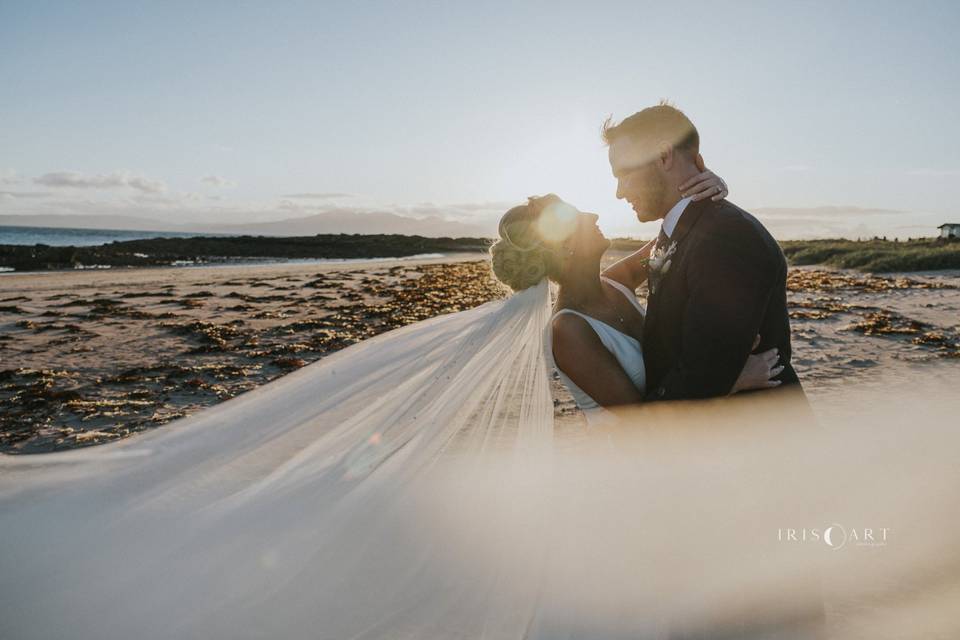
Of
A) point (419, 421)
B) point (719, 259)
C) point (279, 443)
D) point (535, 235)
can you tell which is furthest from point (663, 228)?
point (279, 443)

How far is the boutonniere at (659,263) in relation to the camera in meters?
2.97

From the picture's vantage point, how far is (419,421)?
370 centimetres

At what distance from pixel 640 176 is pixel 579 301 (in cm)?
71

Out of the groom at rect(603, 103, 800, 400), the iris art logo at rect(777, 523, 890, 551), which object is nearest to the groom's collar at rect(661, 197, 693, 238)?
the groom at rect(603, 103, 800, 400)

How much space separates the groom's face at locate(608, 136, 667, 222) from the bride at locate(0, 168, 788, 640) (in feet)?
1.11

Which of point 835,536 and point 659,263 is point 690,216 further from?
point 835,536

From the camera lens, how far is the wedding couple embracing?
2705 mm

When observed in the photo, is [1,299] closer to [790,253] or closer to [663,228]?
[663,228]

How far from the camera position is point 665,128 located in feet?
10.2

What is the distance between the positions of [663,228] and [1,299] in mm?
18636

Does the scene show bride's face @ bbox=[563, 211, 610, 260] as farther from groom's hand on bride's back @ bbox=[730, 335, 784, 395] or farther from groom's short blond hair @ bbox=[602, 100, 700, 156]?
groom's hand on bride's back @ bbox=[730, 335, 784, 395]

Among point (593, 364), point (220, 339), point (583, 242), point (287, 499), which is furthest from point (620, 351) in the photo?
point (220, 339)

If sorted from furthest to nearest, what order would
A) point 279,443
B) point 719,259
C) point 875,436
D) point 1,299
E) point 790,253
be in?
1. point 790,253
2. point 1,299
3. point 875,436
4. point 279,443
5. point 719,259

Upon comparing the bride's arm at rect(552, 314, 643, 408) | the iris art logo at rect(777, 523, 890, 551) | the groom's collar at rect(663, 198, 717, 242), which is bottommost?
the iris art logo at rect(777, 523, 890, 551)
